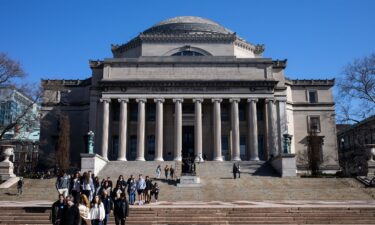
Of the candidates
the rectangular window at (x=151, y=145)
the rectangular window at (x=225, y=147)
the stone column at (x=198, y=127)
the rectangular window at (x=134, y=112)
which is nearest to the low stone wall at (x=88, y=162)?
the rectangular window at (x=151, y=145)

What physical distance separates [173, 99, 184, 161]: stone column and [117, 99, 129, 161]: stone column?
5656 millimetres

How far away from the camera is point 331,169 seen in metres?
51.0

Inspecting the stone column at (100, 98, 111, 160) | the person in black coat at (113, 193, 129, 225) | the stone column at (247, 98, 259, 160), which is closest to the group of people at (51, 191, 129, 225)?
the person in black coat at (113, 193, 129, 225)

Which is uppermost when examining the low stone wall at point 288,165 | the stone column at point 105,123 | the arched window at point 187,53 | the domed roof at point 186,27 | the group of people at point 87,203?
the domed roof at point 186,27

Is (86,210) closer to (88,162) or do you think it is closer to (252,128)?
(88,162)

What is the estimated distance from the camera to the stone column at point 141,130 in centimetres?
4631

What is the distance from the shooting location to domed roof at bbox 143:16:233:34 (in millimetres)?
57750

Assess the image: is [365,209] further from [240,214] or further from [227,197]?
[227,197]

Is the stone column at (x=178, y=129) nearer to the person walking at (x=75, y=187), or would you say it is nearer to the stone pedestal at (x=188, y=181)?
the stone pedestal at (x=188, y=181)

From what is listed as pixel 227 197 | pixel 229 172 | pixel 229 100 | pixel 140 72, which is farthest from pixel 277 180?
pixel 140 72

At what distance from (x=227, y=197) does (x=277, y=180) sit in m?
9.04

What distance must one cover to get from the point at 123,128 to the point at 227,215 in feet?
100

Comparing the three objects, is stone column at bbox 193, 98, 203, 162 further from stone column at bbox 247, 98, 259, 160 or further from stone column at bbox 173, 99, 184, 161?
stone column at bbox 247, 98, 259, 160

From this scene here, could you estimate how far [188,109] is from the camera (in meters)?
50.1
